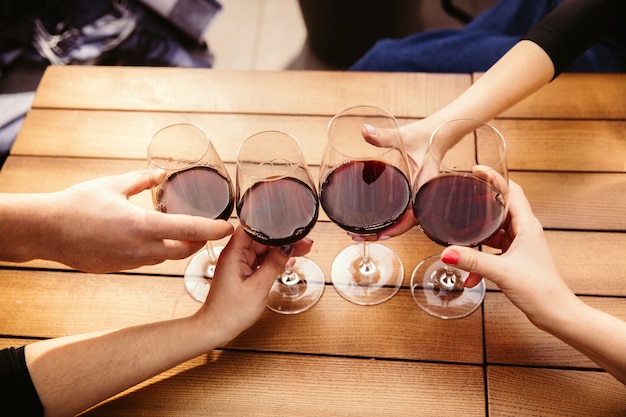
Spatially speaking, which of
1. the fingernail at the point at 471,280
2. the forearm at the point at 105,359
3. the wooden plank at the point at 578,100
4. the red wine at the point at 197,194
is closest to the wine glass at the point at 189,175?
the red wine at the point at 197,194

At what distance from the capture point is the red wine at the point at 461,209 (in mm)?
943

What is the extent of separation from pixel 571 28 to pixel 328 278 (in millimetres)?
781

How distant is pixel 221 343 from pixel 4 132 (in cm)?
139

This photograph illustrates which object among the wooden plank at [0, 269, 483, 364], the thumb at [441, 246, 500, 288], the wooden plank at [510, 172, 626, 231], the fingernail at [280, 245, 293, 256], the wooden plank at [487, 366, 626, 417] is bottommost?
the wooden plank at [487, 366, 626, 417]

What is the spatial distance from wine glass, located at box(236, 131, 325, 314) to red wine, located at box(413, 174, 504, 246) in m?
0.20

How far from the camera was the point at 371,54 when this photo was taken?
1.74 metres

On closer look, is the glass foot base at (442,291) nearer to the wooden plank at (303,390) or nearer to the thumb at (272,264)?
the wooden plank at (303,390)

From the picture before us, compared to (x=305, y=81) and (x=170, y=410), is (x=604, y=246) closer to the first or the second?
(x=305, y=81)

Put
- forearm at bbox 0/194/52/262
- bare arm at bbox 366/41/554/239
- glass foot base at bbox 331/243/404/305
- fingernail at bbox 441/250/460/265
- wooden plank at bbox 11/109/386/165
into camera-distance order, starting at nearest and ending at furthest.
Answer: fingernail at bbox 441/250/460/265, forearm at bbox 0/194/52/262, glass foot base at bbox 331/243/404/305, bare arm at bbox 366/41/554/239, wooden plank at bbox 11/109/386/165

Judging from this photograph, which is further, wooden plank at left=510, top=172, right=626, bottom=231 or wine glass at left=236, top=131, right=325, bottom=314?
wooden plank at left=510, top=172, right=626, bottom=231

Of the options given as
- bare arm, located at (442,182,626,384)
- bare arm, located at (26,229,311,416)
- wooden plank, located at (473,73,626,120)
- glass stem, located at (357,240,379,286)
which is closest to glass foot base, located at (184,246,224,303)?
bare arm, located at (26,229,311,416)

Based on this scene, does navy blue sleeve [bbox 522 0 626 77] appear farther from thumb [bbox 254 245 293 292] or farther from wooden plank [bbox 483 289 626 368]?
thumb [bbox 254 245 293 292]

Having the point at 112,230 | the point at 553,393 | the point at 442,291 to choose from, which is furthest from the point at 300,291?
the point at 553,393

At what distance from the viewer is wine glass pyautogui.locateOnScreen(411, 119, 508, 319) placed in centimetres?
94
